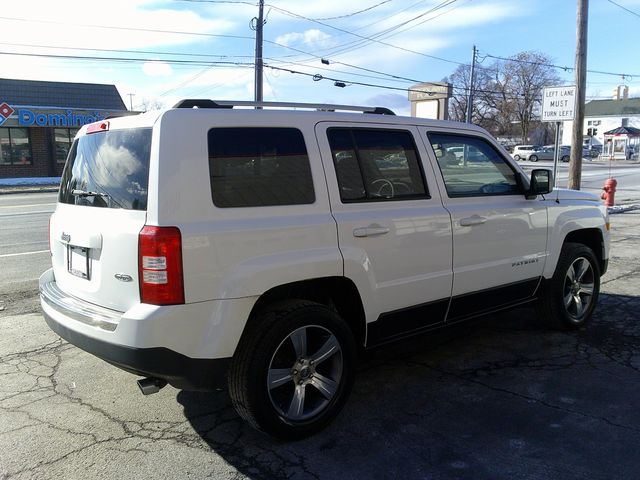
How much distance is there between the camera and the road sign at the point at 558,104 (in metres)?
13.1

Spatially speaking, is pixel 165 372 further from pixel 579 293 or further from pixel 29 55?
pixel 29 55

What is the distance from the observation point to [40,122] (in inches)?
1133

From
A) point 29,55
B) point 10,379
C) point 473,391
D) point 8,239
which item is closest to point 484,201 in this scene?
point 473,391

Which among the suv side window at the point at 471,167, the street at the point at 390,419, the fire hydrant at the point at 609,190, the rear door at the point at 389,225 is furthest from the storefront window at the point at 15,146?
the rear door at the point at 389,225

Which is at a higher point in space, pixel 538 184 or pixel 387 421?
pixel 538 184

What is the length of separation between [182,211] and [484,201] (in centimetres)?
250

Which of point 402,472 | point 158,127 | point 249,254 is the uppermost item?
point 158,127

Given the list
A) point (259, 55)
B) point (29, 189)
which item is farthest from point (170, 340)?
point (29, 189)

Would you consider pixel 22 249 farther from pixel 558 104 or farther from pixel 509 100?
pixel 509 100

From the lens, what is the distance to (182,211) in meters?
2.88

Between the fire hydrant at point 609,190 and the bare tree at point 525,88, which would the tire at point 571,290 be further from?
the bare tree at point 525,88

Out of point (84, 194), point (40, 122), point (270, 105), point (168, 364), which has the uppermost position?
point (40, 122)

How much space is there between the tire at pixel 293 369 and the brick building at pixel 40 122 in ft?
92.9

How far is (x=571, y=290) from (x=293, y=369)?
3.24m
